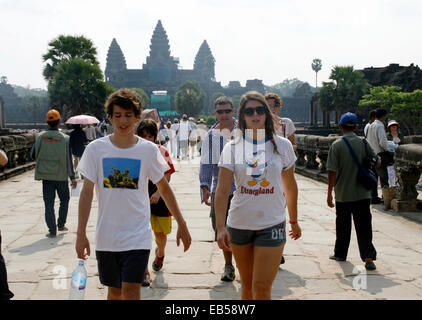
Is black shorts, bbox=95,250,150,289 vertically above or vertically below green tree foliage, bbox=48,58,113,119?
below

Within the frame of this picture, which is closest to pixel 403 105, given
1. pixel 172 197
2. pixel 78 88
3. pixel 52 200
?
pixel 78 88

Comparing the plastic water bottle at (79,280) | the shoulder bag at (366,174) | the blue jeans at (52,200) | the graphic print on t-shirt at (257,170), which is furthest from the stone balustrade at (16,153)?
the graphic print on t-shirt at (257,170)

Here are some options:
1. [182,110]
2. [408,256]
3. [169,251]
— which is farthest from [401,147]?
[182,110]

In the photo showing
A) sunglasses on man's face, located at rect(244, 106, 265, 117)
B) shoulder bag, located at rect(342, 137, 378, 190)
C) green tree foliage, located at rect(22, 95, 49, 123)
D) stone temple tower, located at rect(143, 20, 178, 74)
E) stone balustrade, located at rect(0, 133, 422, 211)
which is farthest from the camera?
stone temple tower, located at rect(143, 20, 178, 74)

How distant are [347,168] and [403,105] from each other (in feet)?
133

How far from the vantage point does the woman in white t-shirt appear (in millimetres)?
2900

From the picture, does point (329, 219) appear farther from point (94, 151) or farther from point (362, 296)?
point (94, 151)

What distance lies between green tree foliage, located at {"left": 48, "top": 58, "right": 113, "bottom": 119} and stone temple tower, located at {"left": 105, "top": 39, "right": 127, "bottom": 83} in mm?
77071

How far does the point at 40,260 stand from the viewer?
16.8 feet

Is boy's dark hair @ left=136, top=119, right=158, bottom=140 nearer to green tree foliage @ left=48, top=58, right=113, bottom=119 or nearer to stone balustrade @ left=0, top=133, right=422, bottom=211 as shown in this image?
stone balustrade @ left=0, top=133, right=422, bottom=211

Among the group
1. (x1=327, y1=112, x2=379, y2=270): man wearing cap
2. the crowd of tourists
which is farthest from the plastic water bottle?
(x1=327, y1=112, x2=379, y2=270): man wearing cap

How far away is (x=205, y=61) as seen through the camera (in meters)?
136

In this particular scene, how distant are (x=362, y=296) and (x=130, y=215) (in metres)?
2.15

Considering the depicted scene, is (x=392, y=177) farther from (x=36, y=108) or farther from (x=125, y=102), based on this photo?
(x=36, y=108)
